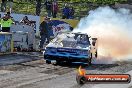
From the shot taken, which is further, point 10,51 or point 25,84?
point 10,51

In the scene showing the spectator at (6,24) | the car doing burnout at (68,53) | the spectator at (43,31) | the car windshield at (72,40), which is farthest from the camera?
the spectator at (43,31)

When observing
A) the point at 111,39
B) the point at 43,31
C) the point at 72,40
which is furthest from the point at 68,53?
the point at 43,31

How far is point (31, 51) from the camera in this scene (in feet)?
62.5

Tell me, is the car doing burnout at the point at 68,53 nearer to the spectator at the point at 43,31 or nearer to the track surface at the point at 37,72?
the track surface at the point at 37,72

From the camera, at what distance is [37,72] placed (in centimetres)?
1192

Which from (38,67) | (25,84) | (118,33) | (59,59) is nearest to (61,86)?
(25,84)

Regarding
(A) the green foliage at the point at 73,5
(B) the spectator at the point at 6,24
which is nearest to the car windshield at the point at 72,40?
(B) the spectator at the point at 6,24

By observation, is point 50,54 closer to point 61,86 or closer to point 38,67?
point 38,67

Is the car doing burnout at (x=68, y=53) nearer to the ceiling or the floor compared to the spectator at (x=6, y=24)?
nearer to the floor

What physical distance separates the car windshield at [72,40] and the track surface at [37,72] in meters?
0.84

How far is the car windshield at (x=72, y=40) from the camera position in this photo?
15.1 metres

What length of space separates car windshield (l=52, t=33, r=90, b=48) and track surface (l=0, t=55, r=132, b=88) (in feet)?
2.77

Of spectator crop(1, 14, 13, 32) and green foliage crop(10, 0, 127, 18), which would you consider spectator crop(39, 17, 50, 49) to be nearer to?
spectator crop(1, 14, 13, 32)

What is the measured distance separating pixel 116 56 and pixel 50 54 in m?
4.72
